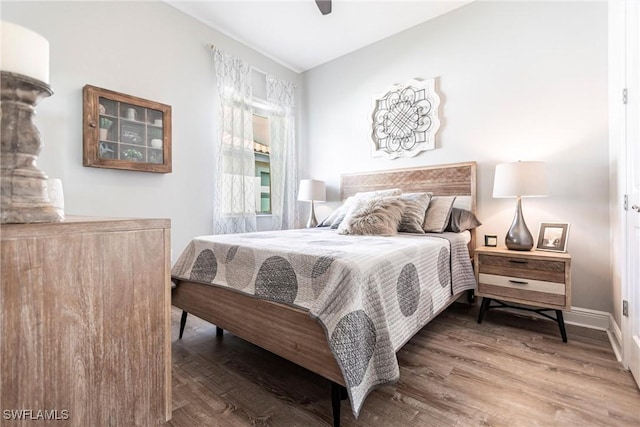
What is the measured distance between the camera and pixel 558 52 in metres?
2.32

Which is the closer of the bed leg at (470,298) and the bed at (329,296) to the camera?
the bed at (329,296)

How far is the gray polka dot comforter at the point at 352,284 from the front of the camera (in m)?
1.13

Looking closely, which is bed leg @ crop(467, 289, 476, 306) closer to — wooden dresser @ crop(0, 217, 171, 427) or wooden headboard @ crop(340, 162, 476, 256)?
wooden headboard @ crop(340, 162, 476, 256)

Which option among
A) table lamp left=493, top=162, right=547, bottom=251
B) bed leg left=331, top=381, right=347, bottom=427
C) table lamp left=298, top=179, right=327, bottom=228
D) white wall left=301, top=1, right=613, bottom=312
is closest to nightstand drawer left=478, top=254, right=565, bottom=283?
table lamp left=493, top=162, right=547, bottom=251

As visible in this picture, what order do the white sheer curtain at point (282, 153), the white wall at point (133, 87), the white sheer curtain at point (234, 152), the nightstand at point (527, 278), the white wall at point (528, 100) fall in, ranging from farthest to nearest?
the white sheer curtain at point (282, 153)
the white sheer curtain at point (234, 152)
the white wall at point (528, 100)
the white wall at point (133, 87)
the nightstand at point (527, 278)

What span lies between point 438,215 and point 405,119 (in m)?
1.22

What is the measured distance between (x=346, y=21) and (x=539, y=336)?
3.39 m

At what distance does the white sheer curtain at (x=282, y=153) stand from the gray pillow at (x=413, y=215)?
177 cm

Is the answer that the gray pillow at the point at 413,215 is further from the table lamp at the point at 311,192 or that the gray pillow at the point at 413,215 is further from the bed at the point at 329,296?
the table lamp at the point at 311,192

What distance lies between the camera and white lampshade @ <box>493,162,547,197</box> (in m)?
2.08

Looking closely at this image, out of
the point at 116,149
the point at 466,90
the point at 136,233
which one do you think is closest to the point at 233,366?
the point at 136,233

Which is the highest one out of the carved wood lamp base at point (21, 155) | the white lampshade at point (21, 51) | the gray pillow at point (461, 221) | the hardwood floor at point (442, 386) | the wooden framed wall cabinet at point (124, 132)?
the wooden framed wall cabinet at point (124, 132)

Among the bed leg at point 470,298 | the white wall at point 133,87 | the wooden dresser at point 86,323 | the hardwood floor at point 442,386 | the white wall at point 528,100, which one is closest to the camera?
the wooden dresser at point 86,323

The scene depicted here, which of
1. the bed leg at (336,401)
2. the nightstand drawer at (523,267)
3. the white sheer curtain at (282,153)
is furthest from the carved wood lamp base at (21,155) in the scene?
the white sheer curtain at (282,153)
